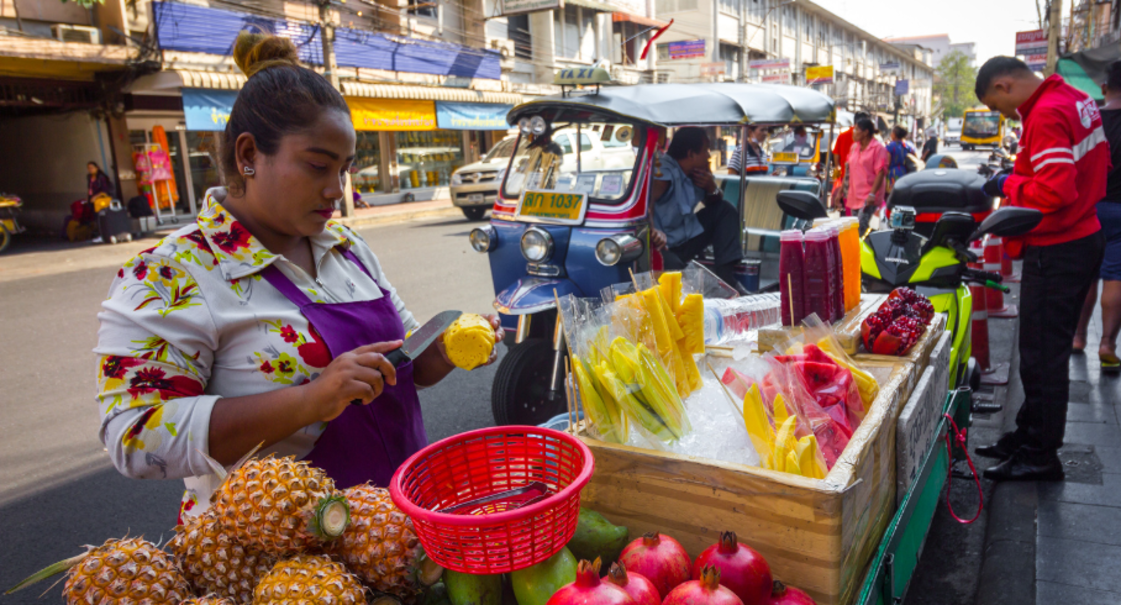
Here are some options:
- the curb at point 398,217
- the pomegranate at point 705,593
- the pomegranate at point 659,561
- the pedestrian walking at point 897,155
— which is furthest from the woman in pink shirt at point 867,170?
the curb at point 398,217

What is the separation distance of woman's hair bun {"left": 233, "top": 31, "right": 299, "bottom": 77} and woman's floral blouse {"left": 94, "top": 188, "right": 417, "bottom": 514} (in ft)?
1.11

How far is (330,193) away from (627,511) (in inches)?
40.2

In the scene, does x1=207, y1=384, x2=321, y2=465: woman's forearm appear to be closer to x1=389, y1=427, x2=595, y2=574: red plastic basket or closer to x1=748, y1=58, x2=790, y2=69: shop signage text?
x1=389, y1=427, x2=595, y2=574: red plastic basket

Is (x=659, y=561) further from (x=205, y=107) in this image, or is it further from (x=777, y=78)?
(x=777, y=78)

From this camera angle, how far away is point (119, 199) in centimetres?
1508

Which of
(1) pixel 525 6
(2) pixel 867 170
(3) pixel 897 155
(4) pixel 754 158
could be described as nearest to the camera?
(4) pixel 754 158

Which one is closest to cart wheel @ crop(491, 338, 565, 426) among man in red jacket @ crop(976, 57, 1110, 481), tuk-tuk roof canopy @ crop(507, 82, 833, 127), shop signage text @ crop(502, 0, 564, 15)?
tuk-tuk roof canopy @ crop(507, 82, 833, 127)

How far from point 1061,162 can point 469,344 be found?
2811 millimetres

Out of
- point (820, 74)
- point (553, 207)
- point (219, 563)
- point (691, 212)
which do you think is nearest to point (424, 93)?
point (691, 212)

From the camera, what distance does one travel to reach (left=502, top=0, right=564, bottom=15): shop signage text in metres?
21.9

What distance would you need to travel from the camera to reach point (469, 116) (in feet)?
69.9

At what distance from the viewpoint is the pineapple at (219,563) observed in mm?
1130

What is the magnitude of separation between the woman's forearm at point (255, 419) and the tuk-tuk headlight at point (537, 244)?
2.98 meters

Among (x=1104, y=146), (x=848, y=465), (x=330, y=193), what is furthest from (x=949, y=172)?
(x=330, y=193)
